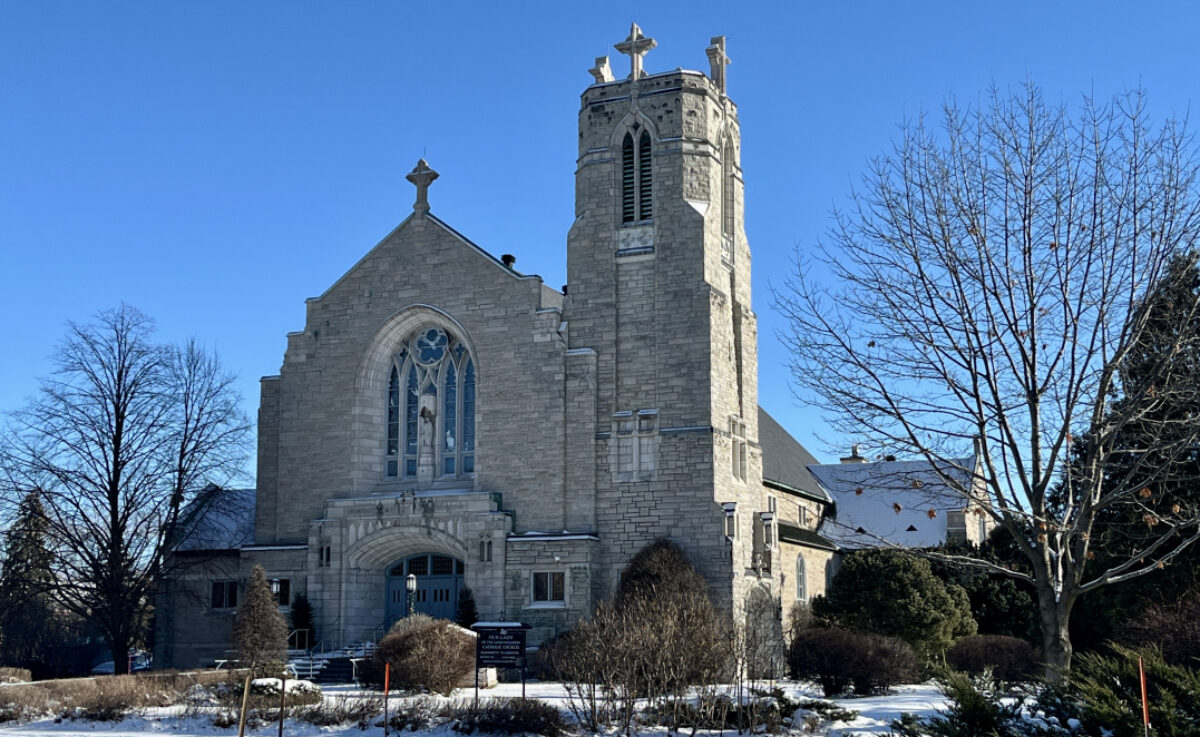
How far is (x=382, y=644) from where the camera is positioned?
1015 inches

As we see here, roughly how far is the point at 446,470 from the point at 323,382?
182 inches

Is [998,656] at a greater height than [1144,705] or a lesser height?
lesser

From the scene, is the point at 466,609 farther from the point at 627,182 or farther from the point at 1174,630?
the point at 1174,630

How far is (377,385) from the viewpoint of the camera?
3747 cm

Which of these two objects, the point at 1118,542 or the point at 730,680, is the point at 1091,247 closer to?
the point at 730,680

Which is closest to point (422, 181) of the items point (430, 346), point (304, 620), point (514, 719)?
point (430, 346)

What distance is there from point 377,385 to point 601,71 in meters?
11.2

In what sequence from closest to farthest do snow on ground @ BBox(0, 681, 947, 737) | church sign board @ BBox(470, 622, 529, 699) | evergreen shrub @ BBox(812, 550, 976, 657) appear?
snow on ground @ BBox(0, 681, 947, 737)
church sign board @ BBox(470, 622, 529, 699)
evergreen shrub @ BBox(812, 550, 976, 657)

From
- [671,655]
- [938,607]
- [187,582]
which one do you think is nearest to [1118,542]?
[938,607]

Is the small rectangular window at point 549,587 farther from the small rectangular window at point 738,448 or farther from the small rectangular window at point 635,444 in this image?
the small rectangular window at point 738,448

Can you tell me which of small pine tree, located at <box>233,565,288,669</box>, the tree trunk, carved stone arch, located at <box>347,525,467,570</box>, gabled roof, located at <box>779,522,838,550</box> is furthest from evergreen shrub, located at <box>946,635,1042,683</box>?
small pine tree, located at <box>233,565,288,669</box>

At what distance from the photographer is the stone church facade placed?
33.5 meters

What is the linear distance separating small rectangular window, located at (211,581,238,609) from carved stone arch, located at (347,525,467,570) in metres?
4.58

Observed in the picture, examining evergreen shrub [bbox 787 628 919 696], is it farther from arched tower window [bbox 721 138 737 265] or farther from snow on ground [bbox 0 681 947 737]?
arched tower window [bbox 721 138 737 265]
